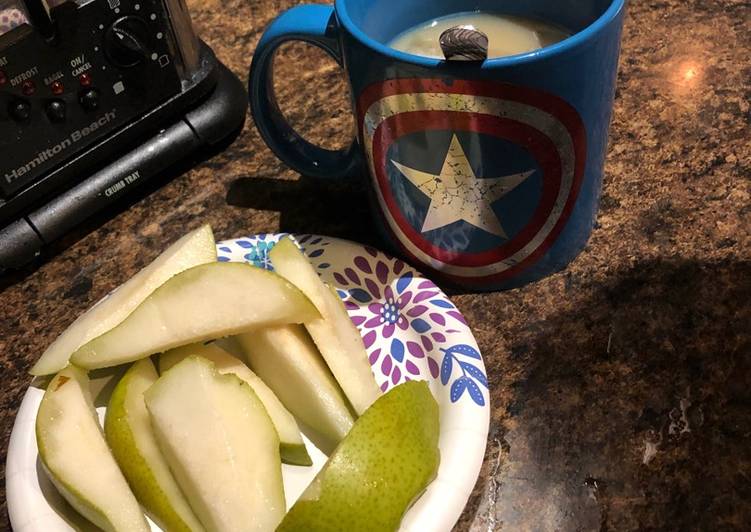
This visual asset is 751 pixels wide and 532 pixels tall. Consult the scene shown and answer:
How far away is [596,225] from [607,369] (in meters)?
0.14

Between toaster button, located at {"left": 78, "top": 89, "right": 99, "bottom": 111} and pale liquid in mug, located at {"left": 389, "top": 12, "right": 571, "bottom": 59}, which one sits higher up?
pale liquid in mug, located at {"left": 389, "top": 12, "right": 571, "bottom": 59}

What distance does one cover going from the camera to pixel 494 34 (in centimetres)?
54

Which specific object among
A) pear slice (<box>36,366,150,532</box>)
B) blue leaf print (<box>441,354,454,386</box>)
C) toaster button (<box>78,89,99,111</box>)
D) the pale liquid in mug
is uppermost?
the pale liquid in mug

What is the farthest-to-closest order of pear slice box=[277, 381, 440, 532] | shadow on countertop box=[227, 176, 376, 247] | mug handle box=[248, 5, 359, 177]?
shadow on countertop box=[227, 176, 376, 247] → mug handle box=[248, 5, 359, 177] → pear slice box=[277, 381, 440, 532]

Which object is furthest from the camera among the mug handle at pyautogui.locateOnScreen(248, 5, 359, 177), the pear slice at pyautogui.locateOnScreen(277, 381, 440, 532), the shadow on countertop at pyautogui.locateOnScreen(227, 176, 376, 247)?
the shadow on countertop at pyautogui.locateOnScreen(227, 176, 376, 247)

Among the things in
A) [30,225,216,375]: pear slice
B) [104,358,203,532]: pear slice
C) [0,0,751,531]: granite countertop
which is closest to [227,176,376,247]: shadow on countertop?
[0,0,751,531]: granite countertop

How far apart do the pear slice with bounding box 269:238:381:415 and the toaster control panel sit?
0.20 m

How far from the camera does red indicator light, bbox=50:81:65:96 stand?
592 mm

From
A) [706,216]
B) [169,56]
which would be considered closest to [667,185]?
[706,216]

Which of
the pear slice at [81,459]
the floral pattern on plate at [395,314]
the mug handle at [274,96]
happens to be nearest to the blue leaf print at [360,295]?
the floral pattern on plate at [395,314]

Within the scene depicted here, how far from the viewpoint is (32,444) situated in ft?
1.62

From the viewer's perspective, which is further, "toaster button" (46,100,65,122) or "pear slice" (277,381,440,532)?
"toaster button" (46,100,65,122)

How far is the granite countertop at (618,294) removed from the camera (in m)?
0.47

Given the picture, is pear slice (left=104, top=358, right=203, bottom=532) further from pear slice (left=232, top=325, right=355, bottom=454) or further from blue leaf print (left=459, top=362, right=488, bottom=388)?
blue leaf print (left=459, top=362, right=488, bottom=388)
